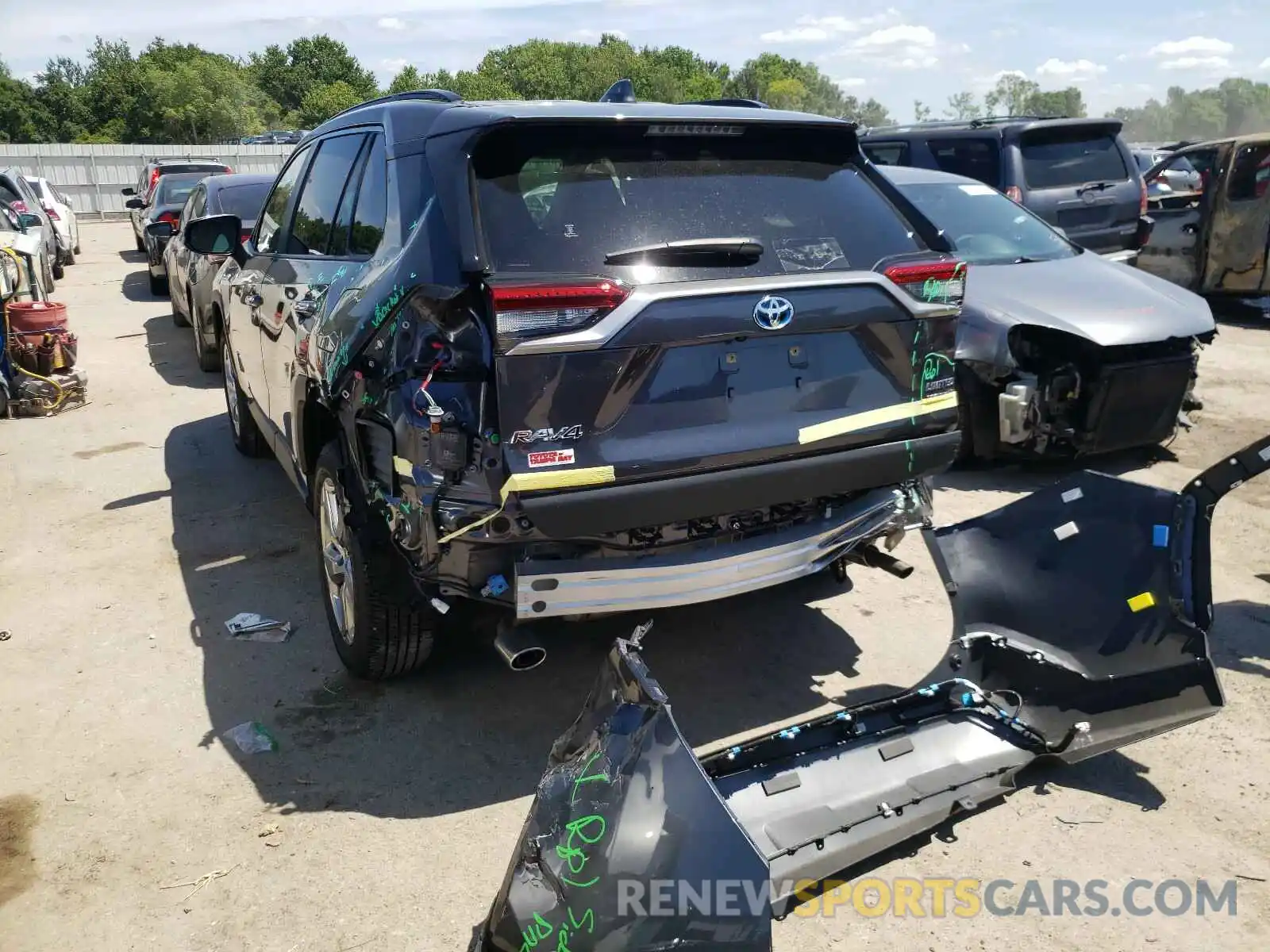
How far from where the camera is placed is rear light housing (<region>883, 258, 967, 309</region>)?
3420 mm

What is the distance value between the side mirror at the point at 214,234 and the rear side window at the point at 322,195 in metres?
0.56

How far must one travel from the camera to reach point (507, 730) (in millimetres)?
3666

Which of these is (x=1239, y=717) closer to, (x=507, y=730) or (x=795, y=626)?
(x=795, y=626)

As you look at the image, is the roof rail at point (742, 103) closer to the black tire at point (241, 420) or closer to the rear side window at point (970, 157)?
the black tire at point (241, 420)

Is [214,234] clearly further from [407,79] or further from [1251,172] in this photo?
[407,79]

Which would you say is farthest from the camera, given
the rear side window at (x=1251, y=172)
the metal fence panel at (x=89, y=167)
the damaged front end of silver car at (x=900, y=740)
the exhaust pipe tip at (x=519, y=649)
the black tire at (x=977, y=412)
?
the metal fence panel at (x=89, y=167)

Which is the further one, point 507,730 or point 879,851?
point 507,730

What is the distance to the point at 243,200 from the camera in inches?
376

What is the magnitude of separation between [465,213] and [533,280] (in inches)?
12.9

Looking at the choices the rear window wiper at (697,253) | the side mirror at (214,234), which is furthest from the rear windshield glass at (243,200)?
the rear window wiper at (697,253)

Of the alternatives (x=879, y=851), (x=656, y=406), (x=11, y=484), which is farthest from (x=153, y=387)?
(x=879, y=851)

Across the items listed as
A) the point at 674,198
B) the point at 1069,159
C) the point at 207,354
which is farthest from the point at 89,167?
the point at 674,198

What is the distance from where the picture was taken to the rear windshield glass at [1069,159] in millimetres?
9461

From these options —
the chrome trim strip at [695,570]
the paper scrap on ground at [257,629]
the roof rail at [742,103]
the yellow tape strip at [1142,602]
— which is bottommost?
the paper scrap on ground at [257,629]
